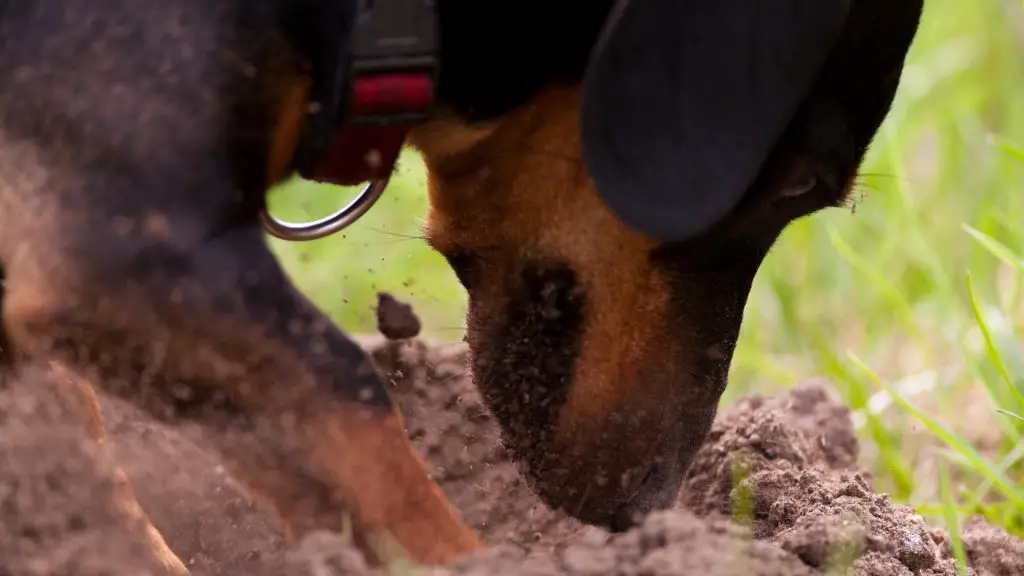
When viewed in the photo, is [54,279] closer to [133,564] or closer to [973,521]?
[133,564]

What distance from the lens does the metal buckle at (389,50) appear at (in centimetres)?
185

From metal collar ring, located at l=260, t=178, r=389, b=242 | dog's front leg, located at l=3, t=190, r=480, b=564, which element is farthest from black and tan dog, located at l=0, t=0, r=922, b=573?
metal collar ring, located at l=260, t=178, r=389, b=242

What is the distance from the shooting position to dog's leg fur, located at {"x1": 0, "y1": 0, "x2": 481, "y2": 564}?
167 cm

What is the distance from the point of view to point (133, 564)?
178 centimetres

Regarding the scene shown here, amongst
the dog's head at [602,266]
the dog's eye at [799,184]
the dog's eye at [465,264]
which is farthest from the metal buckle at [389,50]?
the dog's eye at [799,184]

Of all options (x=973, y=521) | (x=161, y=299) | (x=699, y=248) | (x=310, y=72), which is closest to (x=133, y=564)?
(x=161, y=299)

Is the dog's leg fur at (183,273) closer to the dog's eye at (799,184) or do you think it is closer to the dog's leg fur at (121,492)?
the dog's leg fur at (121,492)

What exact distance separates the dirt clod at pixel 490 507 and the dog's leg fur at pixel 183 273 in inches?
3.4

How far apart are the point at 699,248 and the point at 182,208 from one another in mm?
774

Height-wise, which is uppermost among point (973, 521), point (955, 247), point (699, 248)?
point (699, 248)

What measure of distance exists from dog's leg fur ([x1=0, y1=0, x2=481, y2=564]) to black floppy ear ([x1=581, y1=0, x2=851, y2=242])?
0.43 meters

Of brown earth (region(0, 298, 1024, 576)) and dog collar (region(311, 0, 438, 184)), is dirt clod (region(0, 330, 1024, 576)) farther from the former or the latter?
dog collar (region(311, 0, 438, 184))

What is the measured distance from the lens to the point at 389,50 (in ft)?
6.09

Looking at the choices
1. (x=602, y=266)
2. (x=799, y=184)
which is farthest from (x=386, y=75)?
(x=799, y=184)
